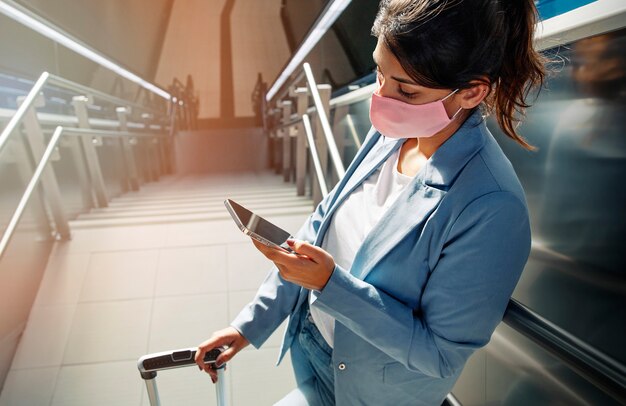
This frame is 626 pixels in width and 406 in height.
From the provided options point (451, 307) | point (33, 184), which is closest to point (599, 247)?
point (451, 307)

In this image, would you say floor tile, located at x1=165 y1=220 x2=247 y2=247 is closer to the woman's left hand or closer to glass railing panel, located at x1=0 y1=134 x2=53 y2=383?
glass railing panel, located at x1=0 y1=134 x2=53 y2=383

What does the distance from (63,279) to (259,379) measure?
57.0 inches

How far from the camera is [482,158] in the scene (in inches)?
30.4

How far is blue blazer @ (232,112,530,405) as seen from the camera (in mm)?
717

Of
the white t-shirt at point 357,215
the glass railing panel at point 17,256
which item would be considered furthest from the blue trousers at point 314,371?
the glass railing panel at point 17,256

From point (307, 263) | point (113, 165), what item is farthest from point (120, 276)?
point (113, 165)

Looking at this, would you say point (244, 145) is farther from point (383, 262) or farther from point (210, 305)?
point (383, 262)

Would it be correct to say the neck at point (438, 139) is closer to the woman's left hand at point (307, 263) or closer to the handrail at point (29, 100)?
the woman's left hand at point (307, 263)

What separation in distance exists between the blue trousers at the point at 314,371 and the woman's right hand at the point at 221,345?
0.17 meters

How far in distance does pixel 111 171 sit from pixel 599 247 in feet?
17.3

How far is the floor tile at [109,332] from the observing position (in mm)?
2338

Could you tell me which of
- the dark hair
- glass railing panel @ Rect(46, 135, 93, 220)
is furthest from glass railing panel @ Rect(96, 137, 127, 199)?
the dark hair

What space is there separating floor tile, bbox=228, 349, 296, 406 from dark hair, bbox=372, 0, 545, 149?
6.25 feet

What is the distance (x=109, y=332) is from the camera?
8.05ft
